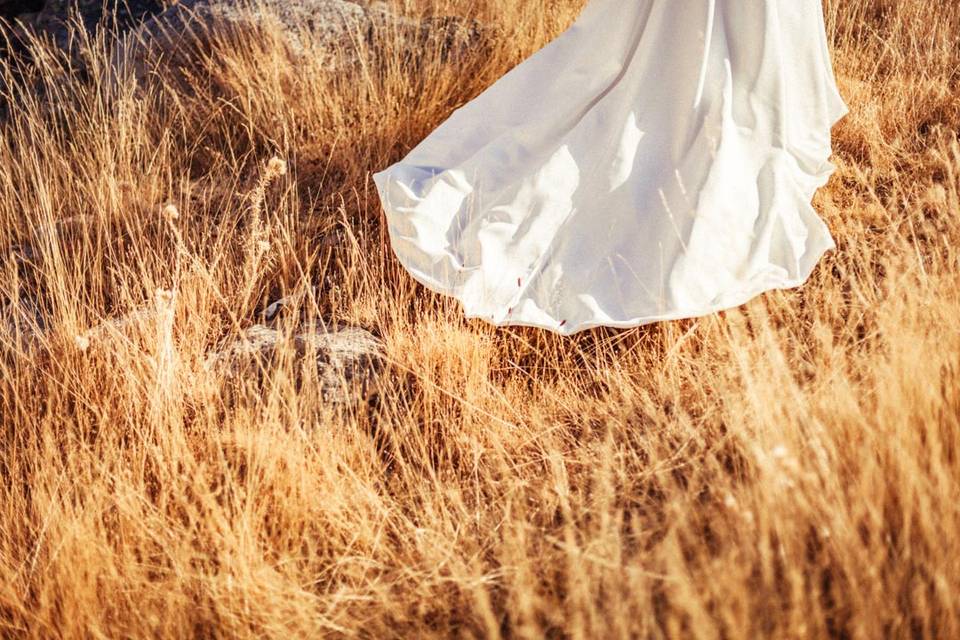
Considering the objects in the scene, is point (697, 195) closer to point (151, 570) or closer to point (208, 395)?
point (208, 395)

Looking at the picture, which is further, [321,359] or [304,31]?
[304,31]

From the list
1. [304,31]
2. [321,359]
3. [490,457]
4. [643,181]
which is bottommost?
[490,457]

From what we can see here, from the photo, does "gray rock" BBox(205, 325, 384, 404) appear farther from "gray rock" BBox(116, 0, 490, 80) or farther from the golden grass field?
"gray rock" BBox(116, 0, 490, 80)

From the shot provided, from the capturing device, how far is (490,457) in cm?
206

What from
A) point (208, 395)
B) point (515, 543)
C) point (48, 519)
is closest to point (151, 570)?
point (48, 519)

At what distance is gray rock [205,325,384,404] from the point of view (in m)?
2.18

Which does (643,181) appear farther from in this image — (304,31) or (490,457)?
(304,31)

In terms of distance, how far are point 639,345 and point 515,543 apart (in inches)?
36.3

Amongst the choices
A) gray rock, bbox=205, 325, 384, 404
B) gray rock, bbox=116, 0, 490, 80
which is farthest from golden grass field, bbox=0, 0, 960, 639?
gray rock, bbox=116, 0, 490, 80

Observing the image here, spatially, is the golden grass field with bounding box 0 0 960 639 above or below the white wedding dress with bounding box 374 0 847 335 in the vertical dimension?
below

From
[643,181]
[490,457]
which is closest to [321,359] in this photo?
[490,457]

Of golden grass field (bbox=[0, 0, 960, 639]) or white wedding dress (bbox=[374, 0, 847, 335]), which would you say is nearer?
golden grass field (bbox=[0, 0, 960, 639])

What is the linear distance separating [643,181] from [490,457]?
115cm

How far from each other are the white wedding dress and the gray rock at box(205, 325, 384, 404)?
0.36 meters
